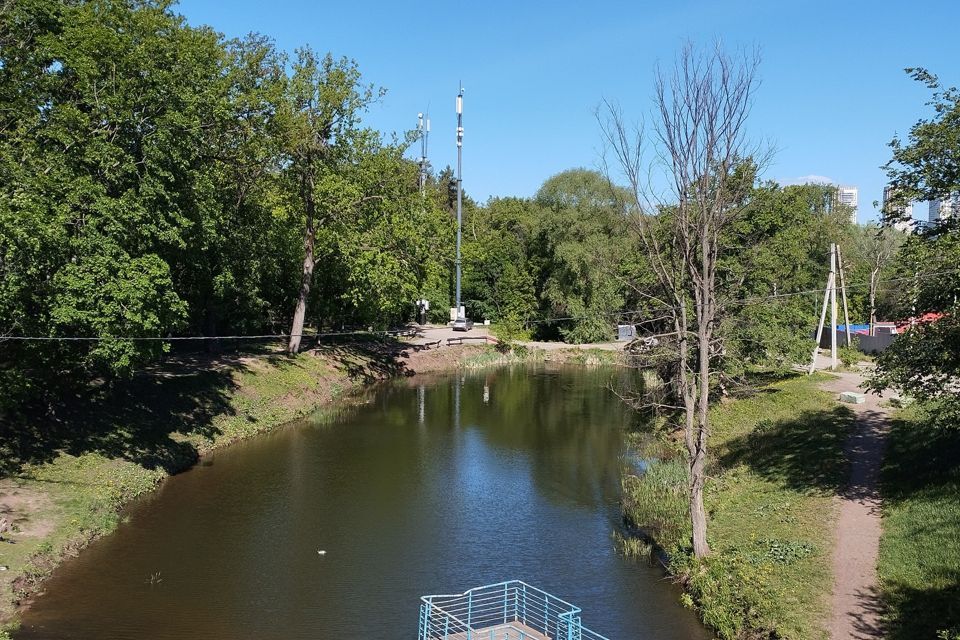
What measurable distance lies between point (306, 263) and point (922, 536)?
34.1 meters

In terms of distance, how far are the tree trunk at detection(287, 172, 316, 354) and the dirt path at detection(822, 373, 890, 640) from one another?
97.4 ft

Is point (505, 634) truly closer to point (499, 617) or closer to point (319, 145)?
point (499, 617)

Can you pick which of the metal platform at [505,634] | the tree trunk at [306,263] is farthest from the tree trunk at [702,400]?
the tree trunk at [306,263]

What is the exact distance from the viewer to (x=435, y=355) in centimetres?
5647

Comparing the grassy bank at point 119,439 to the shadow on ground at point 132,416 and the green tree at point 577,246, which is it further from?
the green tree at point 577,246

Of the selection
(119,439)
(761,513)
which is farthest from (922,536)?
(119,439)

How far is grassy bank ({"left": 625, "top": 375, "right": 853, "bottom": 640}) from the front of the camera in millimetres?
14461

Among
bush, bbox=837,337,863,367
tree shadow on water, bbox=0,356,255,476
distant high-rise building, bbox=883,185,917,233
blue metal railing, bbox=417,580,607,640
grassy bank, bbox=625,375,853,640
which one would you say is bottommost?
blue metal railing, bbox=417,580,607,640

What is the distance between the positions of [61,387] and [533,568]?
18.0 meters

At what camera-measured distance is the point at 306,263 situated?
139ft

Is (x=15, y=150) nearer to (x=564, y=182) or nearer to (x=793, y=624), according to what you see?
(x=793, y=624)

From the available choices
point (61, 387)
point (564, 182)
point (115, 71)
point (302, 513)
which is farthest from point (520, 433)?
point (564, 182)

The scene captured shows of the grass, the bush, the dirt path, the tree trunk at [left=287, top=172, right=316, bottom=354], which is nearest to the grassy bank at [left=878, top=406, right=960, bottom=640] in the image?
the dirt path

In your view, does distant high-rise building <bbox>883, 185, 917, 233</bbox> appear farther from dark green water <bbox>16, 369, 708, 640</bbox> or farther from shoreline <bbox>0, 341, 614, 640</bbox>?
shoreline <bbox>0, 341, 614, 640</bbox>
